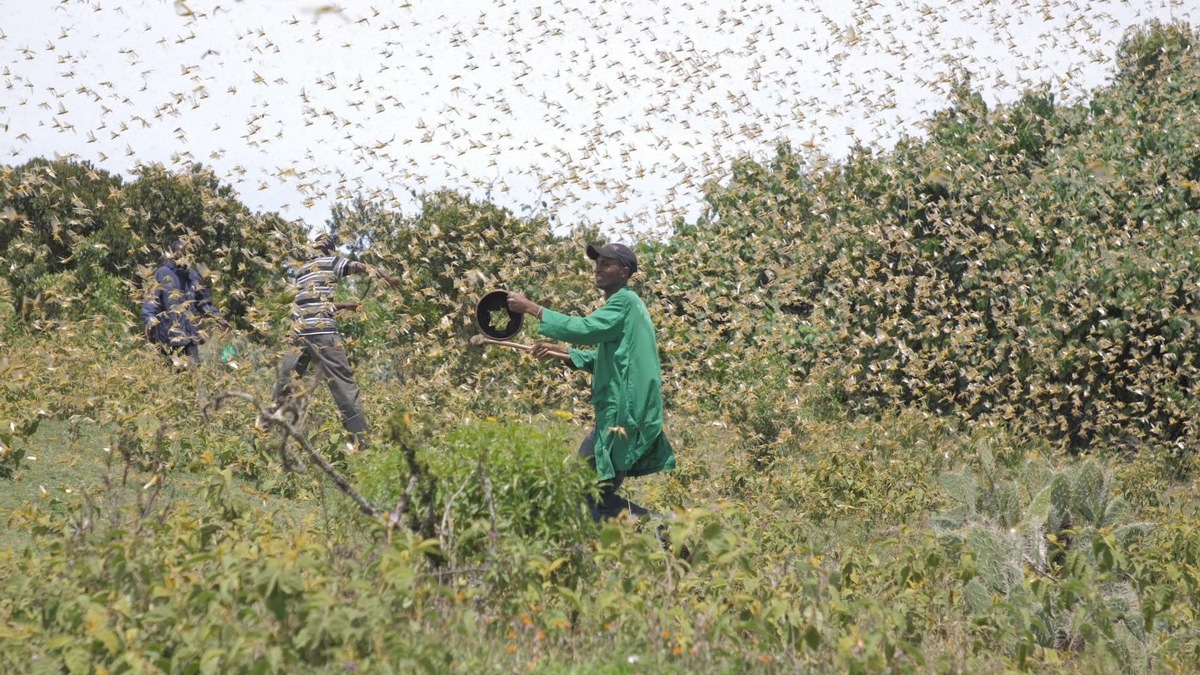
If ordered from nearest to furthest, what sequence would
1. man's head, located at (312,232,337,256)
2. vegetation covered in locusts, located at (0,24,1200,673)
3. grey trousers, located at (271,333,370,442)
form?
1. vegetation covered in locusts, located at (0,24,1200,673)
2. grey trousers, located at (271,333,370,442)
3. man's head, located at (312,232,337,256)

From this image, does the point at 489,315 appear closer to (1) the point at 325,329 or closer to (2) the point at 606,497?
(2) the point at 606,497

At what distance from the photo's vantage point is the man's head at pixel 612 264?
5.41 m

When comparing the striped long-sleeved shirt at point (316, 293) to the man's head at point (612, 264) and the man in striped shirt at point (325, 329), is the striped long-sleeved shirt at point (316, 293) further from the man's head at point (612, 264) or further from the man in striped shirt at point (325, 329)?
the man's head at point (612, 264)

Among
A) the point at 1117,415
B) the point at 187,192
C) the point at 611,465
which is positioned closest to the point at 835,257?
the point at 1117,415

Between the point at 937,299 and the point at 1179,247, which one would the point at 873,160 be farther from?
the point at 1179,247

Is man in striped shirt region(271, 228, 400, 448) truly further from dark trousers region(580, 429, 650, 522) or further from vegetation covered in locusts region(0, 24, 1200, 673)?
dark trousers region(580, 429, 650, 522)

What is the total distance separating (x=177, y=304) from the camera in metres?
9.44

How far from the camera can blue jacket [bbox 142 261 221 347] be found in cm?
927

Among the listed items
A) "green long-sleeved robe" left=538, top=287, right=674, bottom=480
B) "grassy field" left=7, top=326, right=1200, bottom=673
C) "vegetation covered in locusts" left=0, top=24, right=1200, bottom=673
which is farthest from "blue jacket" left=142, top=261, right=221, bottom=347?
"green long-sleeved robe" left=538, top=287, right=674, bottom=480

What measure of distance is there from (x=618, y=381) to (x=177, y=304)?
215 inches

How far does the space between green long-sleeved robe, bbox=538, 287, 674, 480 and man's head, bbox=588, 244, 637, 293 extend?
0.10 meters

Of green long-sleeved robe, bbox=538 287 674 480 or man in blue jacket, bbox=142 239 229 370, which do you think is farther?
man in blue jacket, bbox=142 239 229 370

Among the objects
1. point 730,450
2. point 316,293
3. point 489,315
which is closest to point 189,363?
point 316,293

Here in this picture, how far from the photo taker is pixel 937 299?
33.4 feet
